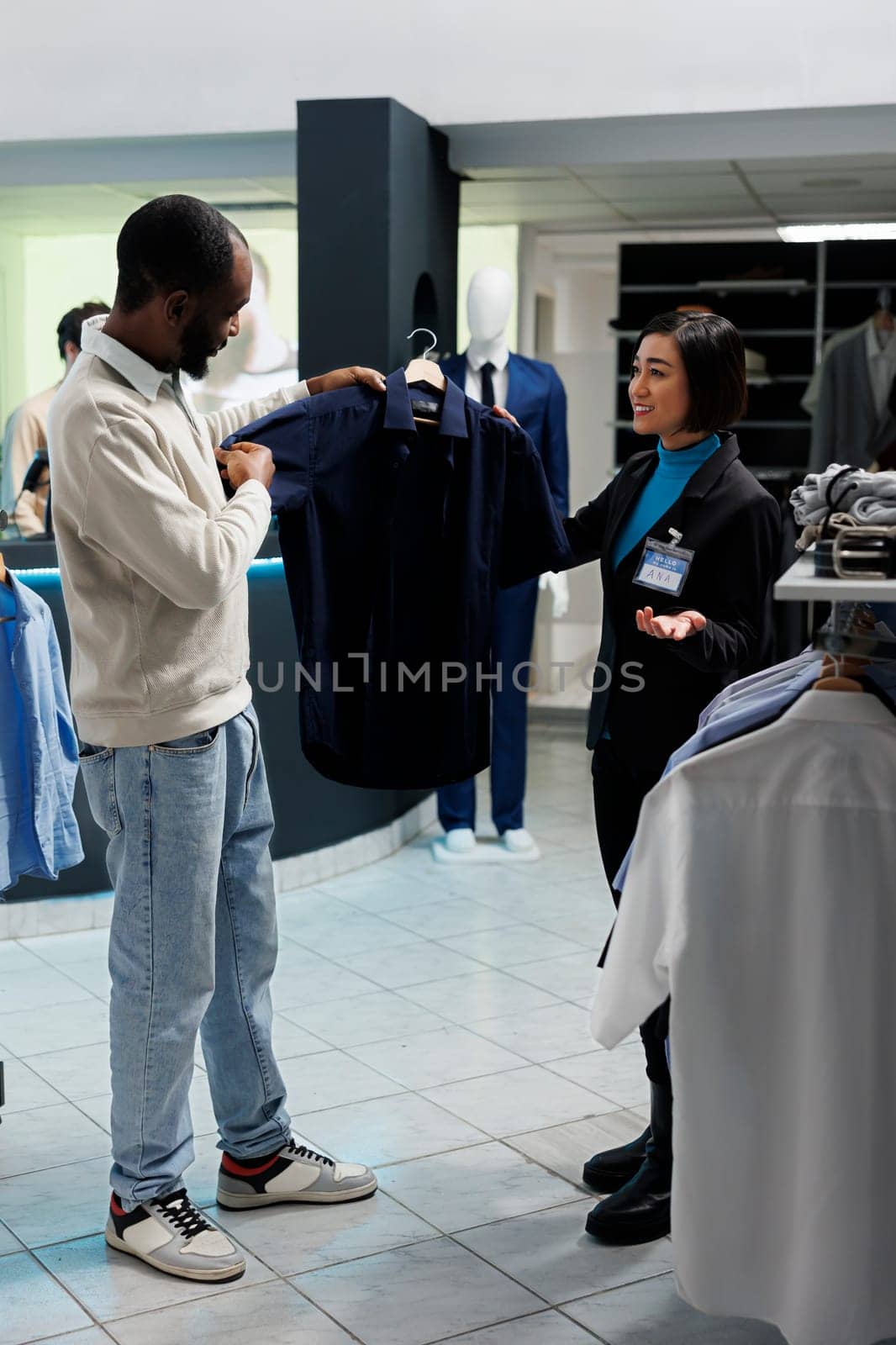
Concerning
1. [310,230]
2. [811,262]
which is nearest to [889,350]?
[811,262]

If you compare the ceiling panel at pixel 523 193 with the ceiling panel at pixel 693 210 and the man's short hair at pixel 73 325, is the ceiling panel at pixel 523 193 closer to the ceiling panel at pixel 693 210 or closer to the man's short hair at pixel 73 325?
the ceiling panel at pixel 693 210

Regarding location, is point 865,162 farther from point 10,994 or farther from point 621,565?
point 10,994

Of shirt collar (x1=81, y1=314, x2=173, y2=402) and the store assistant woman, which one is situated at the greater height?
shirt collar (x1=81, y1=314, x2=173, y2=402)

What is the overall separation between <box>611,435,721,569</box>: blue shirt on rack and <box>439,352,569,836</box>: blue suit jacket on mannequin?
238 centimetres

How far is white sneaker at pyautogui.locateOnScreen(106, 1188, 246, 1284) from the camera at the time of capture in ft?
7.82

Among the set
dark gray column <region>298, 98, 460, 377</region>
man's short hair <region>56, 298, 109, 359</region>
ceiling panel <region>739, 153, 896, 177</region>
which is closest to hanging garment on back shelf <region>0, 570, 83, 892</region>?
man's short hair <region>56, 298, 109, 359</region>

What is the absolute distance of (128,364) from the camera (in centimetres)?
223

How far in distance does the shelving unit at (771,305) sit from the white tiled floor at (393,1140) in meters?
3.65

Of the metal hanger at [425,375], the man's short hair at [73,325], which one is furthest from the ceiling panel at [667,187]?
the metal hanger at [425,375]

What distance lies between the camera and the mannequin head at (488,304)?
4996 millimetres

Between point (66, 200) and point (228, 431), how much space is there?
5.07 meters

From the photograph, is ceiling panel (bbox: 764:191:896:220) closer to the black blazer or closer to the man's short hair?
the man's short hair

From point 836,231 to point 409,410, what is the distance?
16.9 feet

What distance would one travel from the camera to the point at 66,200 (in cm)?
714
